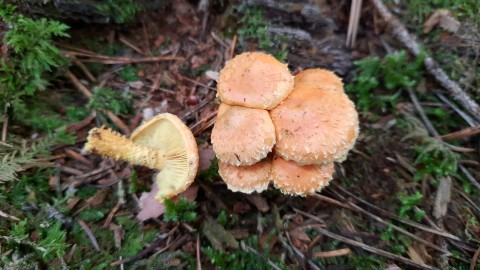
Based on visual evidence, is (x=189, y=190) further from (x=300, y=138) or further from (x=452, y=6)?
(x=452, y=6)

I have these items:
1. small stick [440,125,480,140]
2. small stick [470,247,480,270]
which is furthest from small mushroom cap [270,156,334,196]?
small stick [440,125,480,140]

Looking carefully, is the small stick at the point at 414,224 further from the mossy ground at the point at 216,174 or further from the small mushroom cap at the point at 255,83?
the small mushroom cap at the point at 255,83

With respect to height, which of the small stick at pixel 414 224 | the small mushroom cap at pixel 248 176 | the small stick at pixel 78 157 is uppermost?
the small mushroom cap at pixel 248 176

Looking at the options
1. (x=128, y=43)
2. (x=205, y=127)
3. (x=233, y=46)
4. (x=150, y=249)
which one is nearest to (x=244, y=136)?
(x=205, y=127)

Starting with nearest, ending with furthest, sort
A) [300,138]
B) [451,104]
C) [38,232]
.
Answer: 1. [300,138]
2. [38,232]
3. [451,104]

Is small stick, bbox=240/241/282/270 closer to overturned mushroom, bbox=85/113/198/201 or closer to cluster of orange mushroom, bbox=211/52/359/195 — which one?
cluster of orange mushroom, bbox=211/52/359/195

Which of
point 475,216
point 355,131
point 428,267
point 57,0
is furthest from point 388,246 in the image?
point 57,0

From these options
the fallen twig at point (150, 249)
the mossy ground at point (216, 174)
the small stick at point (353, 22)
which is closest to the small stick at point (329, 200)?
the mossy ground at point (216, 174)
